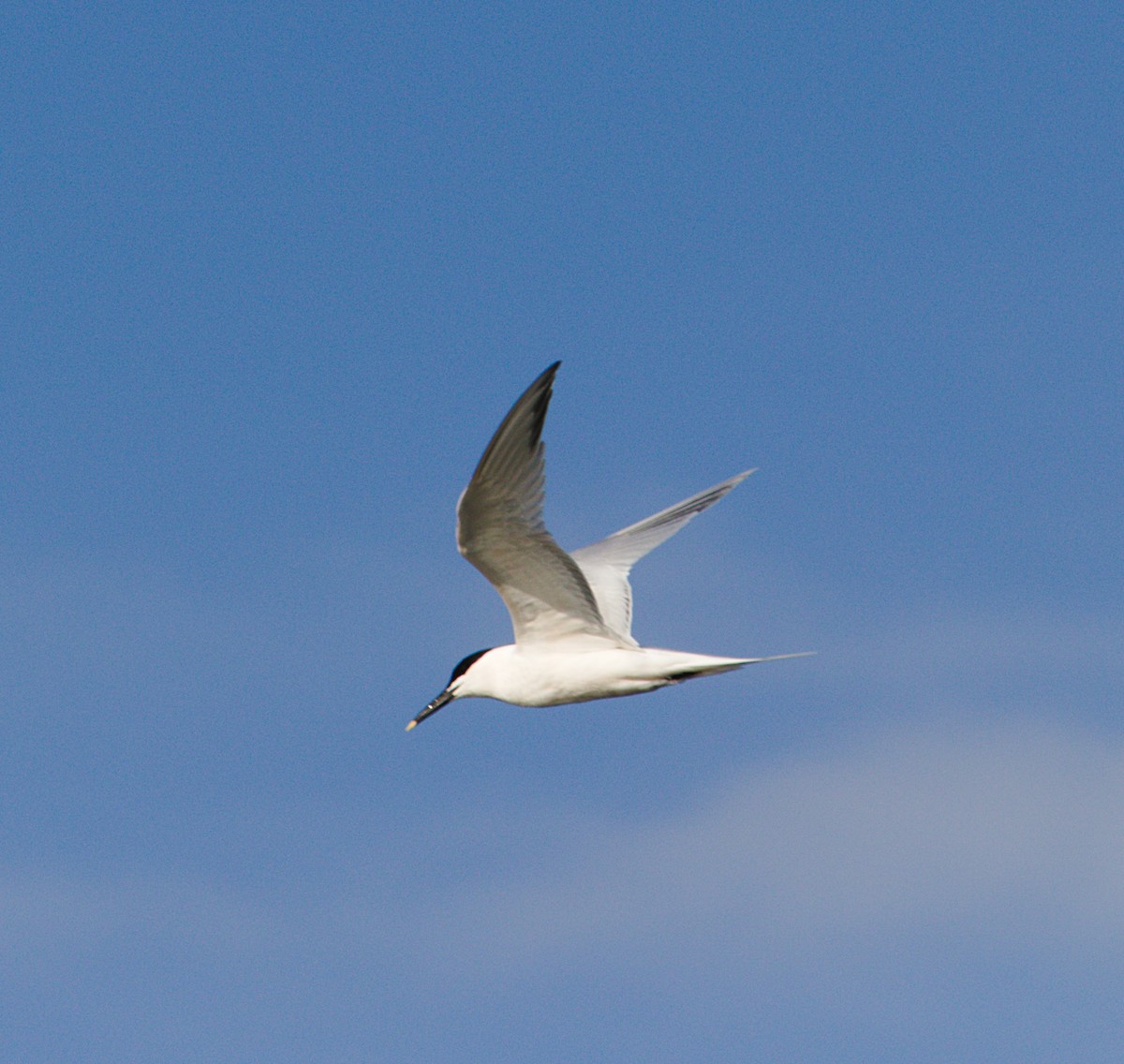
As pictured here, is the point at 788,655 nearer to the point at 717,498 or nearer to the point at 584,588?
Answer: the point at 584,588

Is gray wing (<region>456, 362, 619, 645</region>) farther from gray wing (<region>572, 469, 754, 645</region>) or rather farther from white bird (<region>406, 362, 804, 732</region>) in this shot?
gray wing (<region>572, 469, 754, 645</region>)

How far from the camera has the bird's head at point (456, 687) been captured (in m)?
14.6

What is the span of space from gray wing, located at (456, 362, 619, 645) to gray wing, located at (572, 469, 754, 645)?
2.33m

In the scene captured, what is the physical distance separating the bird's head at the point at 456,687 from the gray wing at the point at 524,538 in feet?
2.75

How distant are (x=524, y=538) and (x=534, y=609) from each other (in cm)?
120

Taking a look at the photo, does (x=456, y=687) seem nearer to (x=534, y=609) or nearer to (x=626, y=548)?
(x=534, y=609)

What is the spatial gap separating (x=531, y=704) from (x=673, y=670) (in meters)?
1.57

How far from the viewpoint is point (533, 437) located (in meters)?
11.9

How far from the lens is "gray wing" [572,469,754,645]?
16.5 metres

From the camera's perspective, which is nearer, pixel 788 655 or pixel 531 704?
pixel 788 655

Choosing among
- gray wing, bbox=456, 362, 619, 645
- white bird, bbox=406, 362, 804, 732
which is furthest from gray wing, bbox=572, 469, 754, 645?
gray wing, bbox=456, 362, 619, 645

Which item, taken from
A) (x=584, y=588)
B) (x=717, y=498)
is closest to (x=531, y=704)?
(x=584, y=588)

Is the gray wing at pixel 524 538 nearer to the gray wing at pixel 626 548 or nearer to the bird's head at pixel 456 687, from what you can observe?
the bird's head at pixel 456 687

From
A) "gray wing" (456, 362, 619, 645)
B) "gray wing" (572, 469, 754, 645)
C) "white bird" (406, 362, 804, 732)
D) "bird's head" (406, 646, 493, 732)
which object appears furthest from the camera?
"gray wing" (572, 469, 754, 645)
